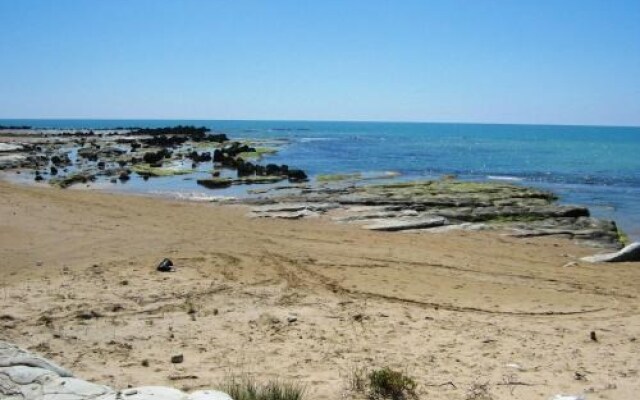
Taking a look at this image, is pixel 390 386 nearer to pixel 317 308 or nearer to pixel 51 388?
pixel 51 388

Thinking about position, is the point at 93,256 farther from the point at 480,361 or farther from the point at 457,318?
the point at 480,361

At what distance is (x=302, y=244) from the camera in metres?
16.1

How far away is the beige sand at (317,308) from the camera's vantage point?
732 centimetres

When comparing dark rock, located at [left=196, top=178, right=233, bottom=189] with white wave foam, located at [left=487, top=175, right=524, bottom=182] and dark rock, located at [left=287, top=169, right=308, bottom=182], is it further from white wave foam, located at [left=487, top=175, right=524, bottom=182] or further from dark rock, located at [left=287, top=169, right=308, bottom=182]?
white wave foam, located at [left=487, top=175, right=524, bottom=182]

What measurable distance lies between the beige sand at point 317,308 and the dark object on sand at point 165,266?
0.22 metres

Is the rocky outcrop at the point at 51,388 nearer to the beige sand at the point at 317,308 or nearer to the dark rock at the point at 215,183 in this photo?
the beige sand at the point at 317,308

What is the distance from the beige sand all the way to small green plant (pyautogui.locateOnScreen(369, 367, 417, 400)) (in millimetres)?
184

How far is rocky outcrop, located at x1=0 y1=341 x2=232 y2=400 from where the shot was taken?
4.73 metres

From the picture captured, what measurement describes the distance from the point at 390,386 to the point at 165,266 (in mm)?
7042

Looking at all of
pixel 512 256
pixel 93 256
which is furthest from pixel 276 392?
pixel 512 256

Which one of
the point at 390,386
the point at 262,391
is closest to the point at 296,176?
the point at 390,386

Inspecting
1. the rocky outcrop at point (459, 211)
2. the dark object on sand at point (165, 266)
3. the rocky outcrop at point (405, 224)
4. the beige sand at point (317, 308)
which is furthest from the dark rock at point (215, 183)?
the dark object on sand at point (165, 266)

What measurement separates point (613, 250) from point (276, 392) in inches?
570

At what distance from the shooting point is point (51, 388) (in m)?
4.88
